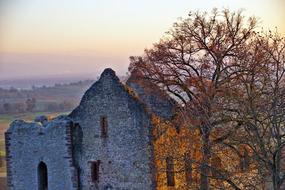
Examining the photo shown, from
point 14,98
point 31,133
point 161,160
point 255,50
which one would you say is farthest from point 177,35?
point 14,98

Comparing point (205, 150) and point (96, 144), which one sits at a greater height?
point (96, 144)

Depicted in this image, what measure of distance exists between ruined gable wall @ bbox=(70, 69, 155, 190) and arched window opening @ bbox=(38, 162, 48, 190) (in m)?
1.58

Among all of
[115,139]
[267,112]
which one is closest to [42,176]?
[115,139]

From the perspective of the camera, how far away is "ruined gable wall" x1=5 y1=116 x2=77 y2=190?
1989cm

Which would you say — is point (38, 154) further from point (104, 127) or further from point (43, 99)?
point (43, 99)

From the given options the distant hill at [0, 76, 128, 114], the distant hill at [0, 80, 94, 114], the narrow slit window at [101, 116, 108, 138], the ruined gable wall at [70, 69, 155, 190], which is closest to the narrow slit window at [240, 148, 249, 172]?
the ruined gable wall at [70, 69, 155, 190]

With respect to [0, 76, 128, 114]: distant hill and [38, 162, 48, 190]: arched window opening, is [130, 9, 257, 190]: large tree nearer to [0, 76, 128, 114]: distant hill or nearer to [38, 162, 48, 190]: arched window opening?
[38, 162, 48, 190]: arched window opening

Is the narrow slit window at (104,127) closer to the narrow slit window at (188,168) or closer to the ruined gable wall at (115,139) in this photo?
the ruined gable wall at (115,139)

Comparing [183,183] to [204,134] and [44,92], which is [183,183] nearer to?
[204,134]

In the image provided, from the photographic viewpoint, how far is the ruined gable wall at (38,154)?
1989 cm

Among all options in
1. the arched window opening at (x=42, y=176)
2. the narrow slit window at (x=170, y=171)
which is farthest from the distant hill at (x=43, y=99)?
the narrow slit window at (x=170, y=171)

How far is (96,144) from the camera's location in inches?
773

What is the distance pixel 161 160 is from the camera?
1866 cm

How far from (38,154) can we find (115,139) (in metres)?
3.25
